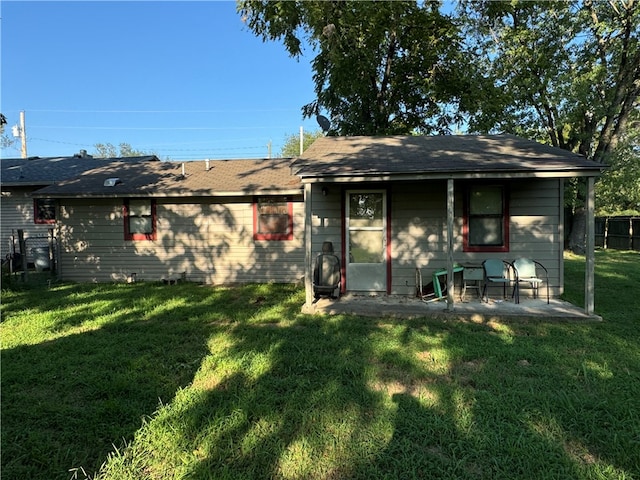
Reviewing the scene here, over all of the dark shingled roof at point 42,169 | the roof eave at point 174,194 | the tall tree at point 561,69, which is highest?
the tall tree at point 561,69

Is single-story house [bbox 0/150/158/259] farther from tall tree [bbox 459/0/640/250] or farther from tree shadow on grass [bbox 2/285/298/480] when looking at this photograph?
tall tree [bbox 459/0/640/250]

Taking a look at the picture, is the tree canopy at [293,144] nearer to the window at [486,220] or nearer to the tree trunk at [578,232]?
the tree trunk at [578,232]

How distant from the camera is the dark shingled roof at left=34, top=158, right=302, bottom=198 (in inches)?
365

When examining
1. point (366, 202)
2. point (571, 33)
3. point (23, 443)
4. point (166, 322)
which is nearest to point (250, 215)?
point (366, 202)

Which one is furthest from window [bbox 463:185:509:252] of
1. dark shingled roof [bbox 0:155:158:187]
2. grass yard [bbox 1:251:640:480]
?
dark shingled roof [bbox 0:155:158:187]

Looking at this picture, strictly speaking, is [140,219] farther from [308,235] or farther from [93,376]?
[93,376]

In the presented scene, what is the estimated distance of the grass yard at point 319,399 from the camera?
2.45 meters

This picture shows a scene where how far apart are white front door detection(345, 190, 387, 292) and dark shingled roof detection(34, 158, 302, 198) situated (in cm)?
214

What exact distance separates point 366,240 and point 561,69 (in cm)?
1406

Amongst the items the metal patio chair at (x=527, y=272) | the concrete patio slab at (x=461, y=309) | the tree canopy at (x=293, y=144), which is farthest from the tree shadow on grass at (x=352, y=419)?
the tree canopy at (x=293, y=144)

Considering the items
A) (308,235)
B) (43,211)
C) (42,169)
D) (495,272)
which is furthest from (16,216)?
(495,272)

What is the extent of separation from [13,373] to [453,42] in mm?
16898

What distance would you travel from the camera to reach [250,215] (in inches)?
376

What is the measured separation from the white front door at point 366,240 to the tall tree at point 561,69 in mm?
10121
